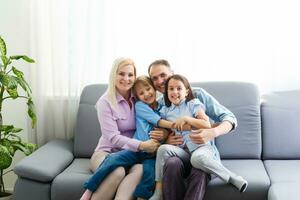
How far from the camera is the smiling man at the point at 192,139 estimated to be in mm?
2361

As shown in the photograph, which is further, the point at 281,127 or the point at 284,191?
the point at 281,127

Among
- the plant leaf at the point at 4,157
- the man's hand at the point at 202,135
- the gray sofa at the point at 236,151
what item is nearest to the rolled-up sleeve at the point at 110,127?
the gray sofa at the point at 236,151

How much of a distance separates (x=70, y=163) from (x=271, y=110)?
1423 mm

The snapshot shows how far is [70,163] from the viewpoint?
2926 millimetres

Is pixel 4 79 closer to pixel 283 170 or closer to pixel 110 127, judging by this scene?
pixel 110 127

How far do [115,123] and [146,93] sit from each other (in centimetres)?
27

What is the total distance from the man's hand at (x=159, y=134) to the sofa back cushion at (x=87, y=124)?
0.57 m

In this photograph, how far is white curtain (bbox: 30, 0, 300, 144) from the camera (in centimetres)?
311

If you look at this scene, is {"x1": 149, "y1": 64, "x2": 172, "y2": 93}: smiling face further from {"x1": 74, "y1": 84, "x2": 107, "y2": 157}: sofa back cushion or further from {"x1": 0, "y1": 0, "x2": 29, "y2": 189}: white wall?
{"x1": 0, "y1": 0, "x2": 29, "y2": 189}: white wall

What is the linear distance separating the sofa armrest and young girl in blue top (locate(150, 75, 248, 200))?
26.1 inches

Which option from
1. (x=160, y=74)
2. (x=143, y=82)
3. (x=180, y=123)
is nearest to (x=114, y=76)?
(x=143, y=82)

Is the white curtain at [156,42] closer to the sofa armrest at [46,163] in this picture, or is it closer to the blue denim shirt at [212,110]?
the sofa armrest at [46,163]

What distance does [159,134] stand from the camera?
2.65 meters

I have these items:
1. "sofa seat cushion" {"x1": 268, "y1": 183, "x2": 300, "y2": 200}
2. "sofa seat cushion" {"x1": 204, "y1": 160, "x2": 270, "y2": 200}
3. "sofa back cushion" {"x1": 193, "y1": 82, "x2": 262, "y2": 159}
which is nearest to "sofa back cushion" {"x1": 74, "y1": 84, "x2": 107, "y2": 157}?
"sofa back cushion" {"x1": 193, "y1": 82, "x2": 262, "y2": 159}
